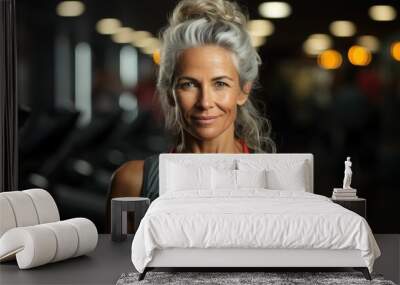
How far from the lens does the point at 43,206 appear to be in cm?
630

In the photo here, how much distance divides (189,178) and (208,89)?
37.6 inches

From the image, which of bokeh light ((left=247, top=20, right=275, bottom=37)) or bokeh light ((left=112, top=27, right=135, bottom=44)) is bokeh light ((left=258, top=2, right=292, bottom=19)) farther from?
bokeh light ((left=112, top=27, right=135, bottom=44))

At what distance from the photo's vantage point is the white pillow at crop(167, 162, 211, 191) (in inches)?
271

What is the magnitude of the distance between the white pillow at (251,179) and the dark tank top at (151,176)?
0.62 m

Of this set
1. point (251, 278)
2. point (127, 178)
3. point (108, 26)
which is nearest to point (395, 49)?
point (108, 26)

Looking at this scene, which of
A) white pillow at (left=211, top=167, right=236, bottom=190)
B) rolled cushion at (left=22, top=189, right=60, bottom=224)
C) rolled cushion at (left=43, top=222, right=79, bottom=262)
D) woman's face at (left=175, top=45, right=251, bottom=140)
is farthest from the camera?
woman's face at (left=175, top=45, right=251, bottom=140)

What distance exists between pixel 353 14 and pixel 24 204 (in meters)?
3.73

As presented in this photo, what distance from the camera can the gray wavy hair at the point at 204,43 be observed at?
24.2 ft

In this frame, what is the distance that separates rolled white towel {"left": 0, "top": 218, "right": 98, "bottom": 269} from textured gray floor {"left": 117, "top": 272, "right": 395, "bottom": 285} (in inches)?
25.7

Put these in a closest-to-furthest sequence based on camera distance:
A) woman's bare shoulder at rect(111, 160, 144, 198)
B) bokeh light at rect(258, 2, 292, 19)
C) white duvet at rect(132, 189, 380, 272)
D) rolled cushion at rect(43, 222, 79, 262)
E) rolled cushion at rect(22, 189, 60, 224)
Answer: white duvet at rect(132, 189, 380, 272) < rolled cushion at rect(43, 222, 79, 262) < rolled cushion at rect(22, 189, 60, 224) < bokeh light at rect(258, 2, 292, 19) < woman's bare shoulder at rect(111, 160, 144, 198)

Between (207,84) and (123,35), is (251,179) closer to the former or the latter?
(207,84)

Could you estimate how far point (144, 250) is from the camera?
5.24 meters

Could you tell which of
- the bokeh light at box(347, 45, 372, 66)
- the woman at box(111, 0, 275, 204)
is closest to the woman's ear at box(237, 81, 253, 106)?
the woman at box(111, 0, 275, 204)

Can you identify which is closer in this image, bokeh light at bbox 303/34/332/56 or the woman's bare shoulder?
bokeh light at bbox 303/34/332/56
